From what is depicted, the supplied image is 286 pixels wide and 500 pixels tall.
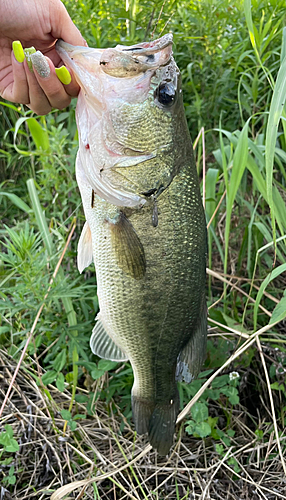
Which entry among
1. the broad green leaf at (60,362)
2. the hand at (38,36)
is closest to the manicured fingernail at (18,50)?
the hand at (38,36)

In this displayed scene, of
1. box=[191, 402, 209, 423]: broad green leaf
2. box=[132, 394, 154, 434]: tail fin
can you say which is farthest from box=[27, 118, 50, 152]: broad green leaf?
box=[191, 402, 209, 423]: broad green leaf

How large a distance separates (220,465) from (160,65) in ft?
5.69

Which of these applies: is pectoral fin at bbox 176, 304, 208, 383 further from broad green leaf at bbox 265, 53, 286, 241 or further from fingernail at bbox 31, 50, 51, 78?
fingernail at bbox 31, 50, 51, 78

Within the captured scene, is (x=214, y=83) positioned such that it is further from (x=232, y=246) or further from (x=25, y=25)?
(x=25, y=25)

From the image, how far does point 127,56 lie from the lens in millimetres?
1287

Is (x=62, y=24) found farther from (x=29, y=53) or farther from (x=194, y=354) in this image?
(x=194, y=354)

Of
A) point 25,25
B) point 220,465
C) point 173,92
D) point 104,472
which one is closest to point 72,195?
point 25,25

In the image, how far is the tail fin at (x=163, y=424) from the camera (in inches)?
63.9

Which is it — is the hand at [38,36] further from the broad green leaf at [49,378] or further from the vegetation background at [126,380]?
the broad green leaf at [49,378]

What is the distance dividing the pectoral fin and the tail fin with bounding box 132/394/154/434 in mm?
174

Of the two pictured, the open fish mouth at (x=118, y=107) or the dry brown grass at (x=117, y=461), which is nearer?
the open fish mouth at (x=118, y=107)

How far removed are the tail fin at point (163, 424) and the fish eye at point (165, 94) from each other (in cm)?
109

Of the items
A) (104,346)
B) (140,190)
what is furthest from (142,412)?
(140,190)

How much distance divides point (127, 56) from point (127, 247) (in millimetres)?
591
